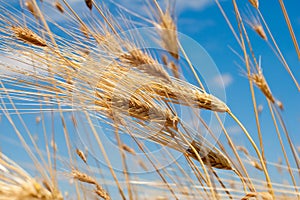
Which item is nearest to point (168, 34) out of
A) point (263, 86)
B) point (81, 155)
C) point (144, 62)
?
point (144, 62)

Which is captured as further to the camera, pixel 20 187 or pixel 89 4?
pixel 89 4

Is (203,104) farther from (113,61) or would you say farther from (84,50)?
(84,50)

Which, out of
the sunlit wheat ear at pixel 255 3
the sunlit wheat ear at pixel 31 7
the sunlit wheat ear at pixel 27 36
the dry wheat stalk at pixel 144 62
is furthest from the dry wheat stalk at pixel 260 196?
the sunlit wheat ear at pixel 31 7

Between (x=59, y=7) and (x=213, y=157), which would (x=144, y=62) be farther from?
(x=59, y=7)

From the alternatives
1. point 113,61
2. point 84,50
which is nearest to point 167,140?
point 113,61

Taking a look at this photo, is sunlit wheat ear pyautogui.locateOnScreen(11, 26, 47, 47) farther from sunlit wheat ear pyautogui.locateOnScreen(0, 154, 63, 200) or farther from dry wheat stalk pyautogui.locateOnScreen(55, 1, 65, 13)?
sunlit wheat ear pyautogui.locateOnScreen(0, 154, 63, 200)

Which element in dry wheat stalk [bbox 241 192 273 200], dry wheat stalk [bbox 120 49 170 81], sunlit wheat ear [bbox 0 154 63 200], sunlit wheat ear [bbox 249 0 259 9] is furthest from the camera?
sunlit wheat ear [bbox 249 0 259 9]

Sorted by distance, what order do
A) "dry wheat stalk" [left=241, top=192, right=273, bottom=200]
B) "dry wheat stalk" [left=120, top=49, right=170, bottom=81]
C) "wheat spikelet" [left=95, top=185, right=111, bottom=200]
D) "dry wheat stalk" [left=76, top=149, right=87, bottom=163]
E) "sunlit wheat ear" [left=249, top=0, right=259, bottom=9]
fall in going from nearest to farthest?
"dry wheat stalk" [left=241, top=192, right=273, bottom=200] < "dry wheat stalk" [left=120, top=49, right=170, bottom=81] < "wheat spikelet" [left=95, top=185, right=111, bottom=200] < "sunlit wheat ear" [left=249, top=0, right=259, bottom=9] < "dry wheat stalk" [left=76, top=149, right=87, bottom=163]

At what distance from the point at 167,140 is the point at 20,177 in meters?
0.51

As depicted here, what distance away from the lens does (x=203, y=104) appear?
3.82ft

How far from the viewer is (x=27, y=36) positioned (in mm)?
1335

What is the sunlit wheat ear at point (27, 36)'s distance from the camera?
1.32 metres

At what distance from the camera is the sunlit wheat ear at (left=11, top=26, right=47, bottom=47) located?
4.33ft

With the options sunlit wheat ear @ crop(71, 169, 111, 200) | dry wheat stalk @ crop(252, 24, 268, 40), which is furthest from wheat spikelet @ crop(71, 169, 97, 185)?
dry wheat stalk @ crop(252, 24, 268, 40)
